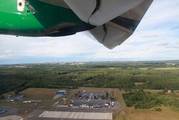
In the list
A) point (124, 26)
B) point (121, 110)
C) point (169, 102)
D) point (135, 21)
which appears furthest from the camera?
point (169, 102)

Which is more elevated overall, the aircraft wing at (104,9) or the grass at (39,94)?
the aircraft wing at (104,9)

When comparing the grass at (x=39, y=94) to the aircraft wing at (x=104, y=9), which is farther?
the grass at (x=39, y=94)

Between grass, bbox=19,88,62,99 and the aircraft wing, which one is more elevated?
the aircraft wing

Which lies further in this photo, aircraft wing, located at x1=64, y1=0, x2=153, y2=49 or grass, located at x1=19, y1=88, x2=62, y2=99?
grass, located at x1=19, y1=88, x2=62, y2=99

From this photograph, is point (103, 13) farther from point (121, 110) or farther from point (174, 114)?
point (174, 114)

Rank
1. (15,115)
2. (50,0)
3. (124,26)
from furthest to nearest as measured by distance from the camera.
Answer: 1. (15,115)
2. (124,26)
3. (50,0)

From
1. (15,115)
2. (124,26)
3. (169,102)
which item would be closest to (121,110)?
(169,102)

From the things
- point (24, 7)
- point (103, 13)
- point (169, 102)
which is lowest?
point (169, 102)

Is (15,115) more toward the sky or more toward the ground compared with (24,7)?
more toward the ground

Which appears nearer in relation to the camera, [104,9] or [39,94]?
[104,9]

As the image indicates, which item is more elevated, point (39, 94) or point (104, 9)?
point (104, 9)

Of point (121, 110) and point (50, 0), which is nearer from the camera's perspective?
point (50, 0)
